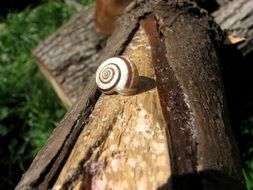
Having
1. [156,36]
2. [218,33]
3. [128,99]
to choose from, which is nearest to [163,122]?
[128,99]

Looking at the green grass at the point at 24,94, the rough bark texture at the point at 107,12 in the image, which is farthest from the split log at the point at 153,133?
the green grass at the point at 24,94

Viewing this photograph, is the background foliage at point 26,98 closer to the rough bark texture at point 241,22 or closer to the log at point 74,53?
the log at point 74,53

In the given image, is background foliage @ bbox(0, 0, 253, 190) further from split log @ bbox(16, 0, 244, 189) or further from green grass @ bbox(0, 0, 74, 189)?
split log @ bbox(16, 0, 244, 189)

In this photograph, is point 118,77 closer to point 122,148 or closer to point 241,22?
point 122,148

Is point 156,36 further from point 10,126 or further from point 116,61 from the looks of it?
point 10,126

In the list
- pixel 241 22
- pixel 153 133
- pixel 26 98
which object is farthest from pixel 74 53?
pixel 153 133
